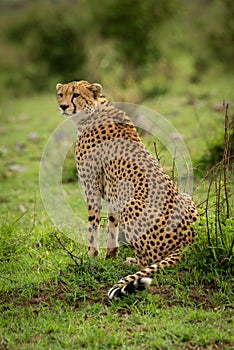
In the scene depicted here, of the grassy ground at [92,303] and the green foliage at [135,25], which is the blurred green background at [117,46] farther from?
the grassy ground at [92,303]

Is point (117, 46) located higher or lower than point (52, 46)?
lower

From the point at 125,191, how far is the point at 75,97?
79 centimetres

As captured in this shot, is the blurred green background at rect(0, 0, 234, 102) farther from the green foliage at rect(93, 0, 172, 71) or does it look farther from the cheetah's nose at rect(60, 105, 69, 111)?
the cheetah's nose at rect(60, 105, 69, 111)

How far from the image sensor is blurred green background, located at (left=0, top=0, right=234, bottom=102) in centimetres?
1239

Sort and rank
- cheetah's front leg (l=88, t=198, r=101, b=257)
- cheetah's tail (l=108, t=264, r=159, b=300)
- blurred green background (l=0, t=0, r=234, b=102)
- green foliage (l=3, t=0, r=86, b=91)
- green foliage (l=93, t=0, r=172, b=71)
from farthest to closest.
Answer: green foliage (l=3, t=0, r=86, b=91), blurred green background (l=0, t=0, r=234, b=102), green foliage (l=93, t=0, r=172, b=71), cheetah's front leg (l=88, t=198, r=101, b=257), cheetah's tail (l=108, t=264, r=159, b=300)

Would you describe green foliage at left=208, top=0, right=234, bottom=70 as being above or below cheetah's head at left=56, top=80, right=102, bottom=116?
above

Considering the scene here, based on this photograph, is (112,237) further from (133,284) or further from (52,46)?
(52,46)

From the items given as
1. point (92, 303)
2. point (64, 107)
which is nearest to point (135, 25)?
point (64, 107)

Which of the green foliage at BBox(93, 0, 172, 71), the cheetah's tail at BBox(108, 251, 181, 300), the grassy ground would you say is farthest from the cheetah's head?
the green foliage at BBox(93, 0, 172, 71)

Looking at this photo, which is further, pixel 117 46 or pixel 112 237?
pixel 117 46

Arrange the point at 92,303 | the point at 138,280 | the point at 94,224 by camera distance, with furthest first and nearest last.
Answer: the point at 94,224
the point at 92,303
the point at 138,280

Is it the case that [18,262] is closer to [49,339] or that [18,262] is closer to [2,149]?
[49,339]

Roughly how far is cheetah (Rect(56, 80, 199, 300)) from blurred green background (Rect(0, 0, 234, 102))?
22.8 ft

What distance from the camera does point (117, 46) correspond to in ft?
42.0
